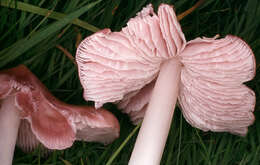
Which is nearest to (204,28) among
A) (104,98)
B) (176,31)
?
(104,98)

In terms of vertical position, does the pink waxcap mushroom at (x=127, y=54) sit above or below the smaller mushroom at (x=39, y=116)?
above

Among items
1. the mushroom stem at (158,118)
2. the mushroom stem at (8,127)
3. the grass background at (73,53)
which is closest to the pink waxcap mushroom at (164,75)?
the mushroom stem at (158,118)

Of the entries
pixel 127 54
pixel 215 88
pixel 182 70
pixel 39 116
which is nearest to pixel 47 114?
pixel 39 116

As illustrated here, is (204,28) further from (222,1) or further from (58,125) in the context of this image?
(58,125)

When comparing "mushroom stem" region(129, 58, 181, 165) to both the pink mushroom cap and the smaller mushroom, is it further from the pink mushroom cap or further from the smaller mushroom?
the smaller mushroom

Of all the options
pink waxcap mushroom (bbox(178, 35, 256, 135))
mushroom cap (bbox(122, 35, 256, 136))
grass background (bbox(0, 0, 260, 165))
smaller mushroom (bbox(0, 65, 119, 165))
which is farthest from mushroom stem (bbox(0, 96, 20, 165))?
pink waxcap mushroom (bbox(178, 35, 256, 135))

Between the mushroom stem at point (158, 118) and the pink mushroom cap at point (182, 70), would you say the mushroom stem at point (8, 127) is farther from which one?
the mushroom stem at point (158, 118)

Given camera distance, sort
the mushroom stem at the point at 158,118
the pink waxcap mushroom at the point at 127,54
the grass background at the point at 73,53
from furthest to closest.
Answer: the grass background at the point at 73,53
the mushroom stem at the point at 158,118
the pink waxcap mushroom at the point at 127,54
